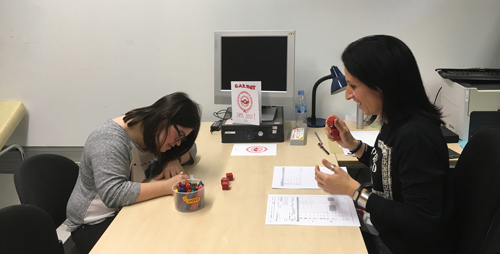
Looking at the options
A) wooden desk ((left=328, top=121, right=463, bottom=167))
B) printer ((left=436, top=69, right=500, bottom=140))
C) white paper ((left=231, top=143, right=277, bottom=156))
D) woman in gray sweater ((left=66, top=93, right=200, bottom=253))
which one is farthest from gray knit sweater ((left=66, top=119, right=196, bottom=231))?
printer ((left=436, top=69, right=500, bottom=140))

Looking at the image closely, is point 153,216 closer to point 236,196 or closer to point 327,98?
point 236,196

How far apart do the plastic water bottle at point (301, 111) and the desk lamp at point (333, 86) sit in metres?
0.05

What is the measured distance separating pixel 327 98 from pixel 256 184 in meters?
1.11

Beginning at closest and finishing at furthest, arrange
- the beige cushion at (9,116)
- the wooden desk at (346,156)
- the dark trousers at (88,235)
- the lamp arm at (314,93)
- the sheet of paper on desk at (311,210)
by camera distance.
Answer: the sheet of paper on desk at (311,210)
the dark trousers at (88,235)
the wooden desk at (346,156)
the lamp arm at (314,93)
the beige cushion at (9,116)

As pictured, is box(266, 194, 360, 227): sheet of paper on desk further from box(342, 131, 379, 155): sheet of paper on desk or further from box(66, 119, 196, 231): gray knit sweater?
box(342, 131, 379, 155): sheet of paper on desk

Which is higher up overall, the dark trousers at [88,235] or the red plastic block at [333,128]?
the red plastic block at [333,128]

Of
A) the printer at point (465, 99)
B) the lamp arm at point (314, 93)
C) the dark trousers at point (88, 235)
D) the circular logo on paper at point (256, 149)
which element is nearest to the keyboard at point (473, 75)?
the printer at point (465, 99)

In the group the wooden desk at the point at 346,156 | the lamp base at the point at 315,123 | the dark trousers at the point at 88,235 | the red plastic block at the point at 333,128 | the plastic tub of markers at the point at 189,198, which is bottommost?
the dark trousers at the point at 88,235

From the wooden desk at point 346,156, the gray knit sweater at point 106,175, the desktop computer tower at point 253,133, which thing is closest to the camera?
the gray knit sweater at point 106,175

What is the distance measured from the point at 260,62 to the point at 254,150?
0.51 m

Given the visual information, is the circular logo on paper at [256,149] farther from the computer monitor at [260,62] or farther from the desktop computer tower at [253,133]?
the computer monitor at [260,62]

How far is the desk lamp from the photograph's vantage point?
2.07 metres

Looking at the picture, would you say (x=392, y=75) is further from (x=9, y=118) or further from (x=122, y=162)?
(x=9, y=118)

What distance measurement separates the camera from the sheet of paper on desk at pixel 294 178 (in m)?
1.54
